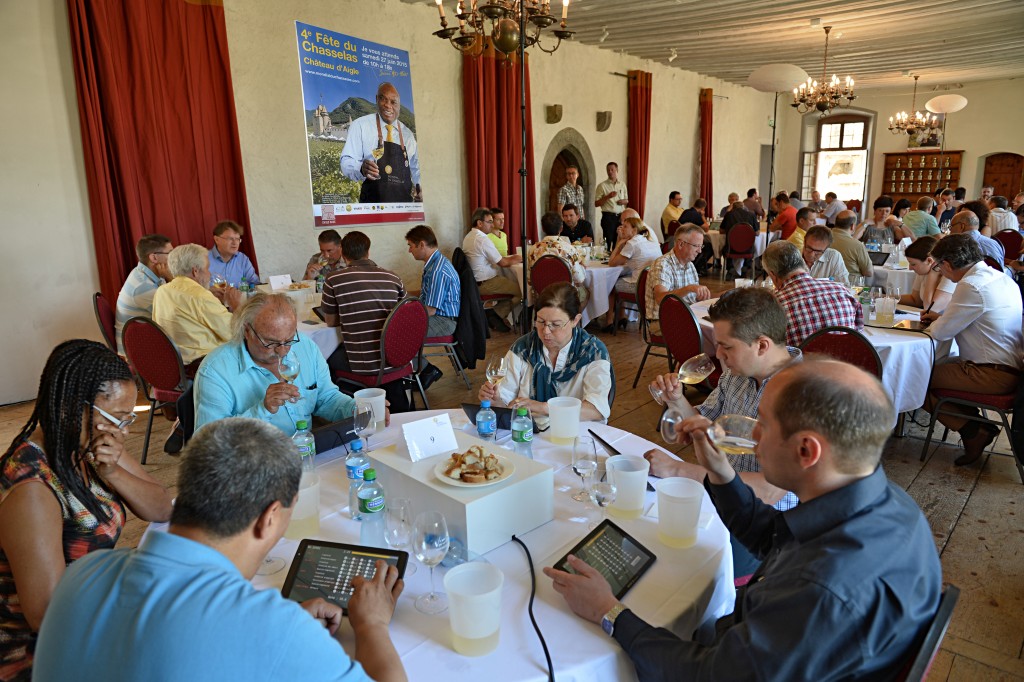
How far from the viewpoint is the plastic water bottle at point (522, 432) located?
2.07 m

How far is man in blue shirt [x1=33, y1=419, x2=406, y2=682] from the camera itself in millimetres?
857

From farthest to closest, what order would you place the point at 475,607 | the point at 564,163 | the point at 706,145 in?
the point at 706,145
the point at 564,163
the point at 475,607

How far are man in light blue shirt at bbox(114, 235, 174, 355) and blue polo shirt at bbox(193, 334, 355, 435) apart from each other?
2512 millimetres

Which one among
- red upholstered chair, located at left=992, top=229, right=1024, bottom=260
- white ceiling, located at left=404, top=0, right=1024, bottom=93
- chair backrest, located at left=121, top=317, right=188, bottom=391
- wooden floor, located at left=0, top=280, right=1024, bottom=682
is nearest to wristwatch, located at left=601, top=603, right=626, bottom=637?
wooden floor, located at left=0, top=280, right=1024, bottom=682

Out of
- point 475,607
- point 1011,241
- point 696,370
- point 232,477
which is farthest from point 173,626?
point 1011,241

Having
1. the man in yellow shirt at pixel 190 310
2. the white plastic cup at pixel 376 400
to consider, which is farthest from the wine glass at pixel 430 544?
the man in yellow shirt at pixel 190 310

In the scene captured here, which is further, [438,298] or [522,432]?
[438,298]

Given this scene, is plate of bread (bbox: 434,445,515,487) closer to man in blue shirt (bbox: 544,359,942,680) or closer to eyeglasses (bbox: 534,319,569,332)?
man in blue shirt (bbox: 544,359,942,680)

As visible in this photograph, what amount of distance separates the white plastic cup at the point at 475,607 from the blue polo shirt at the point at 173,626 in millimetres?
250

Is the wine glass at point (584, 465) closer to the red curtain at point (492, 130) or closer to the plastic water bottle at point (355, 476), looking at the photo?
the plastic water bottle at point (355, 476)

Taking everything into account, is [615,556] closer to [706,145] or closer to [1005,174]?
[706,145]

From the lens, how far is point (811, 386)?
3.65ft

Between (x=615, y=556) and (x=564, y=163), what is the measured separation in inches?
377

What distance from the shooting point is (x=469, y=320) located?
4883 millimetres
